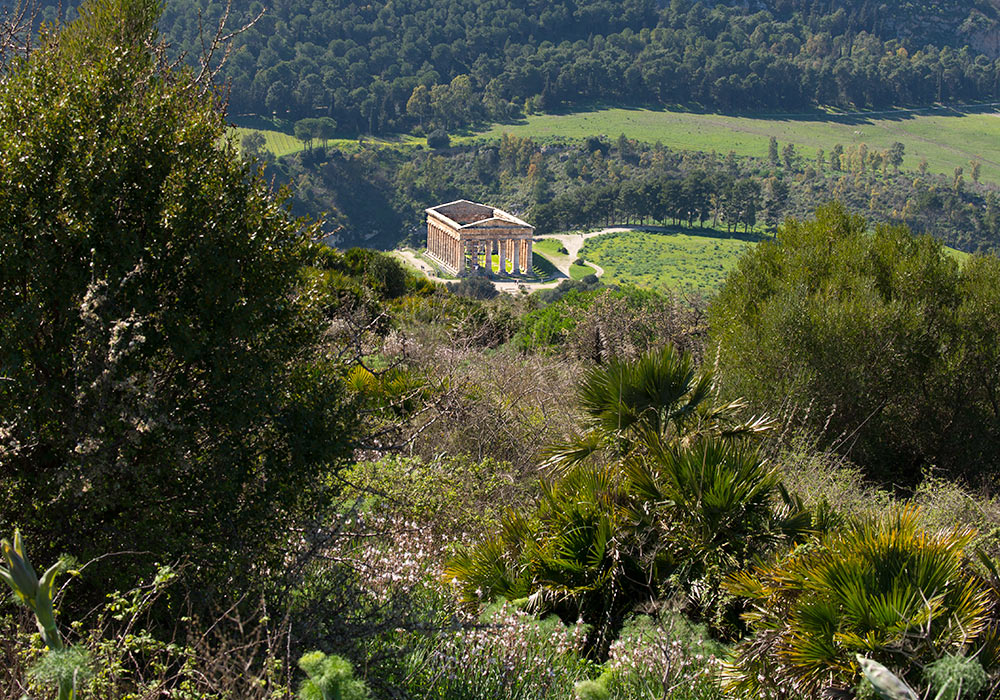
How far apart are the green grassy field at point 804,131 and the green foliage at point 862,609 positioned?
11514cm

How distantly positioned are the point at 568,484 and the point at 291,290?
239 cm

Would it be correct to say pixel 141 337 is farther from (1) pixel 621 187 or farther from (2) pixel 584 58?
(2) pixel 584 58

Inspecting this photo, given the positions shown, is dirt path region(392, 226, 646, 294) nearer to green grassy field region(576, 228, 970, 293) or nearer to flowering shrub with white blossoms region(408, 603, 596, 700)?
green grassy field region(576, 228, 970, 293)

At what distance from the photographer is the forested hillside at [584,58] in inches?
4636

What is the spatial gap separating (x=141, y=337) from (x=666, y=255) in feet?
251

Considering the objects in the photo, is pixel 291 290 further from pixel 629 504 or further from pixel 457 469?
pixel 457 469

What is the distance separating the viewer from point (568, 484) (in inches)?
237

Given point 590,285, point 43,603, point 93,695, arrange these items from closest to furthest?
point 43,603 < point 93,695 < point 590,285

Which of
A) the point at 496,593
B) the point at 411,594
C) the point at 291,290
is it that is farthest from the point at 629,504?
the point at 291,290

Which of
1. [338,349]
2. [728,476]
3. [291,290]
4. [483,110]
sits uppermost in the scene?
[483,110]

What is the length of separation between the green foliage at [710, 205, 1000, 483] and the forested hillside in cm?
10113

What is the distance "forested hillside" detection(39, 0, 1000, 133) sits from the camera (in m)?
118

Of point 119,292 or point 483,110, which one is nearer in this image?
point 119,292

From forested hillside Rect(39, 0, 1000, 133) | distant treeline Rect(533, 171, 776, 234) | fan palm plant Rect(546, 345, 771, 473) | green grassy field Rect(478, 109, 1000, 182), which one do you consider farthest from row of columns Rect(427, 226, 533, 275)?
fan palm plant Rect(546, 345, 771, 473)
